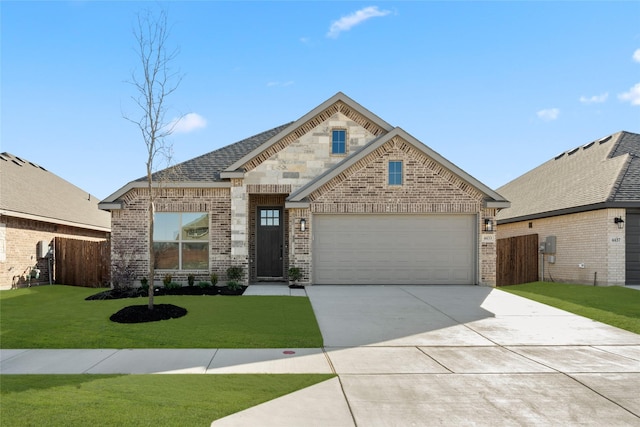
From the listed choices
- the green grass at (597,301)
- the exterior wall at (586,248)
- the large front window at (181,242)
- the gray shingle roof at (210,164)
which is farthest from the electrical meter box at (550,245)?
the large front window at (181,242)

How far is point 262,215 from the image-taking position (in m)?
16.0

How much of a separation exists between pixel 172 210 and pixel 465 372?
12000mm

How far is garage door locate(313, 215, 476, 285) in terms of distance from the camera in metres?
14.3

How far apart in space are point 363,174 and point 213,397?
1067 centimetres

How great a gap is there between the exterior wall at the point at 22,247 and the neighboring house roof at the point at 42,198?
425mm

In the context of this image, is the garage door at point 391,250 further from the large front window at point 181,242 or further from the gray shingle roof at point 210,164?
the gray shingle roof at point 210,164

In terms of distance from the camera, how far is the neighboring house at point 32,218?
47.6 ft

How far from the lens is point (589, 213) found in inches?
610

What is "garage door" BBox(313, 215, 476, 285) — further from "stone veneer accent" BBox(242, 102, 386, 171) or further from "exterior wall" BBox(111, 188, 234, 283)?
"exterior wall" BBox(111, 188, 234, 283)

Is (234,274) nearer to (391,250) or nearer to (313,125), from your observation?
(391,250)

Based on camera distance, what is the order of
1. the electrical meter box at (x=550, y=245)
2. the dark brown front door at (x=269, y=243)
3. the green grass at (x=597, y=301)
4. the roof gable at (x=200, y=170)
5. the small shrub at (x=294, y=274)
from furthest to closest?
the electrical meter box at (x=550, y=245)
the dark brown front door at (x=269, y=243)
the roof gable at (x=200, y=170)
the small shrub at (x=294, y=274)
the green grass at (x=597, y=301)

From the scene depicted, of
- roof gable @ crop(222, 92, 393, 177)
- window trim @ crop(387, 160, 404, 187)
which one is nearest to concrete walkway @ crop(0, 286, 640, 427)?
window trim @ crop(387, 160, 404, 187)

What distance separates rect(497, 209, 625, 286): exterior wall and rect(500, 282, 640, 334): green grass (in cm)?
69

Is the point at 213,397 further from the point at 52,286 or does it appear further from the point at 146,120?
the point at 52,286
